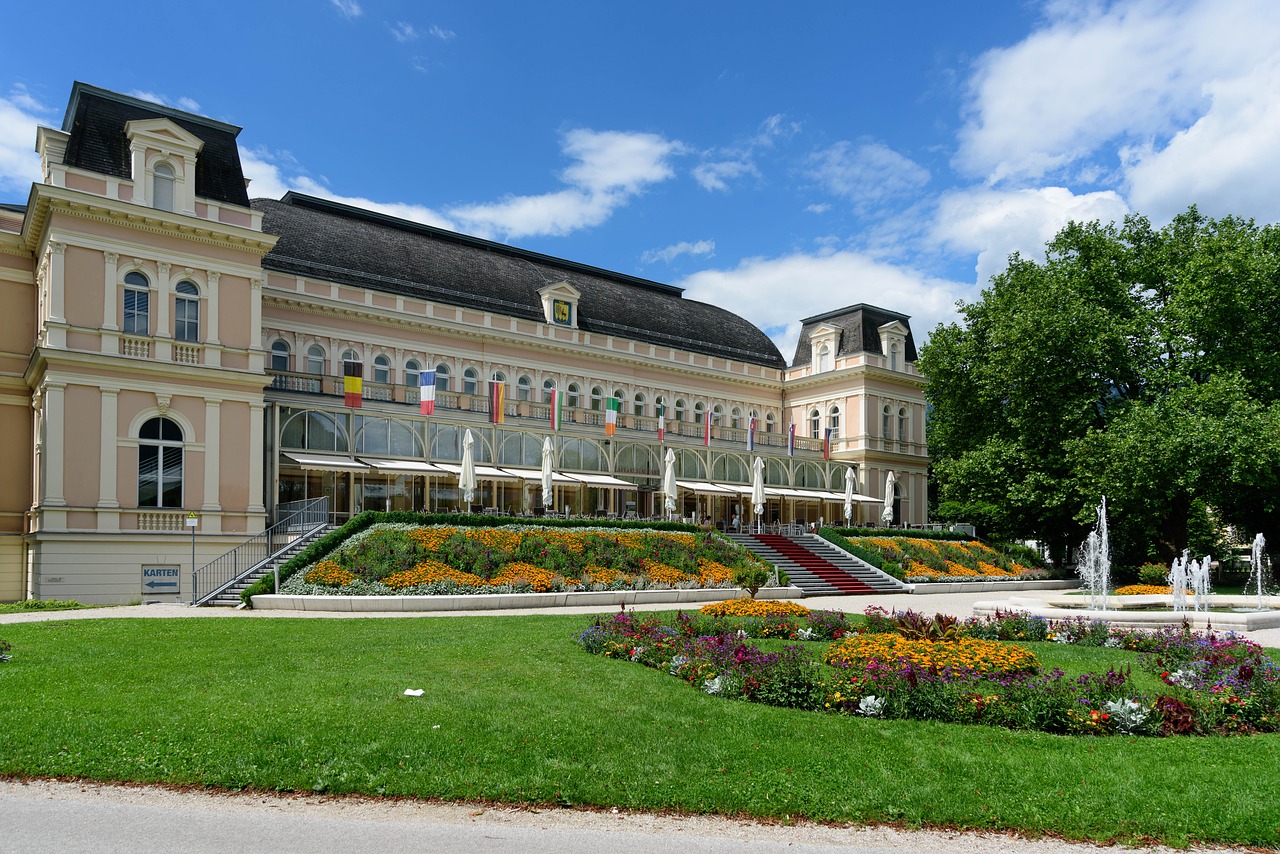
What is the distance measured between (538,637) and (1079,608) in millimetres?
15840

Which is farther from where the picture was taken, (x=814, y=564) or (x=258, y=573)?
(x=814, y=564)

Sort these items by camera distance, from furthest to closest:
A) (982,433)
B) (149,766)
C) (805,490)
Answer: (805,490)
(982,433)
(149,766)

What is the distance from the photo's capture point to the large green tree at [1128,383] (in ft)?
125

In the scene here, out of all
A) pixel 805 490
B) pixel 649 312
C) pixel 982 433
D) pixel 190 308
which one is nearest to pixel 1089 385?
pixel 982 433

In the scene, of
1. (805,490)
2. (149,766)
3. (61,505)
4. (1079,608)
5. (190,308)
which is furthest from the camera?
(805,490)

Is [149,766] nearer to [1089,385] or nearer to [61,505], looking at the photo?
[61,505]

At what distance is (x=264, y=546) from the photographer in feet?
108

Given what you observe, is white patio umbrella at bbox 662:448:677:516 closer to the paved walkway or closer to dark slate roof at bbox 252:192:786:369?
the paved walkway

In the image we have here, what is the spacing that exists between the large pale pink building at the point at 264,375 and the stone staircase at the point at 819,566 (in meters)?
6.31

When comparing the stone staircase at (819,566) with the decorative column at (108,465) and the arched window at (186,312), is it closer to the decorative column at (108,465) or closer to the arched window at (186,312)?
the arched window at (186,312)

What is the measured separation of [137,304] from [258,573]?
1150 centimetres

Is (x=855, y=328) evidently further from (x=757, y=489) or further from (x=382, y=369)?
(x=382, y=369)

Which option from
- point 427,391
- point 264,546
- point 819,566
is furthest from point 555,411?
point 264,546

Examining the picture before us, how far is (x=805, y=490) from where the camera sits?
52.9 m
